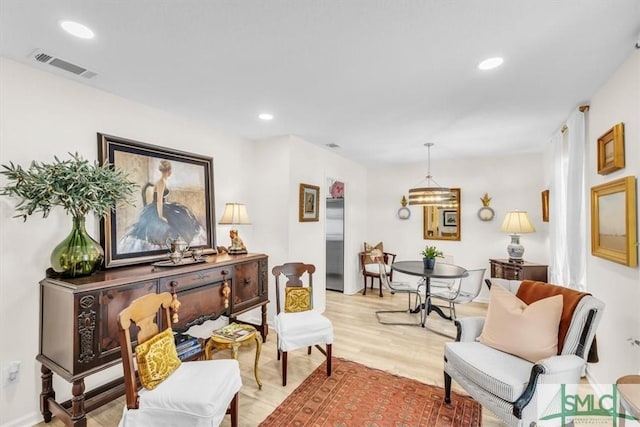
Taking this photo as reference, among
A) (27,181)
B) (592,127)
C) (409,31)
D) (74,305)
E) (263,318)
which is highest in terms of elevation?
(409,31)

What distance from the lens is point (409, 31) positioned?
1.65 metres

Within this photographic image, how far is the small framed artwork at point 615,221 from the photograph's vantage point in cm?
187

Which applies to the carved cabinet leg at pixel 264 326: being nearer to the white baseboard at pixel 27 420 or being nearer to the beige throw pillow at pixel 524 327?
the white baseboard at pixel 27 420

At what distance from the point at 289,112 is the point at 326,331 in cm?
213

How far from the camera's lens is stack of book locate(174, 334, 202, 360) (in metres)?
2.45

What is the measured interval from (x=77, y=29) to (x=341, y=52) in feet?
4.96

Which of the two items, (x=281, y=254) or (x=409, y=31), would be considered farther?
(x=281, y=254)

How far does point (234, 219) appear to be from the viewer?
3.24m

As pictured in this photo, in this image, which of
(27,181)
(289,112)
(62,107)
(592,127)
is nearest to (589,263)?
(592,127)

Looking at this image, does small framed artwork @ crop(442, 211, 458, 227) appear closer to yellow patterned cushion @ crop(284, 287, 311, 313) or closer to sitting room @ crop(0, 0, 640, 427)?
sitting room @ crop(0, 0, 640, 427)

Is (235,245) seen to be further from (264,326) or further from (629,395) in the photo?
(629,395)

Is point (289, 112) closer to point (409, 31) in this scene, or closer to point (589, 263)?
point (409, 31)

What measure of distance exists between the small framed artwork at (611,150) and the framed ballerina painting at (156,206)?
355 cm

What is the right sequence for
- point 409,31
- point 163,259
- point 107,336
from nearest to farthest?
point 409,31 → point 107,336 → point 163,259
